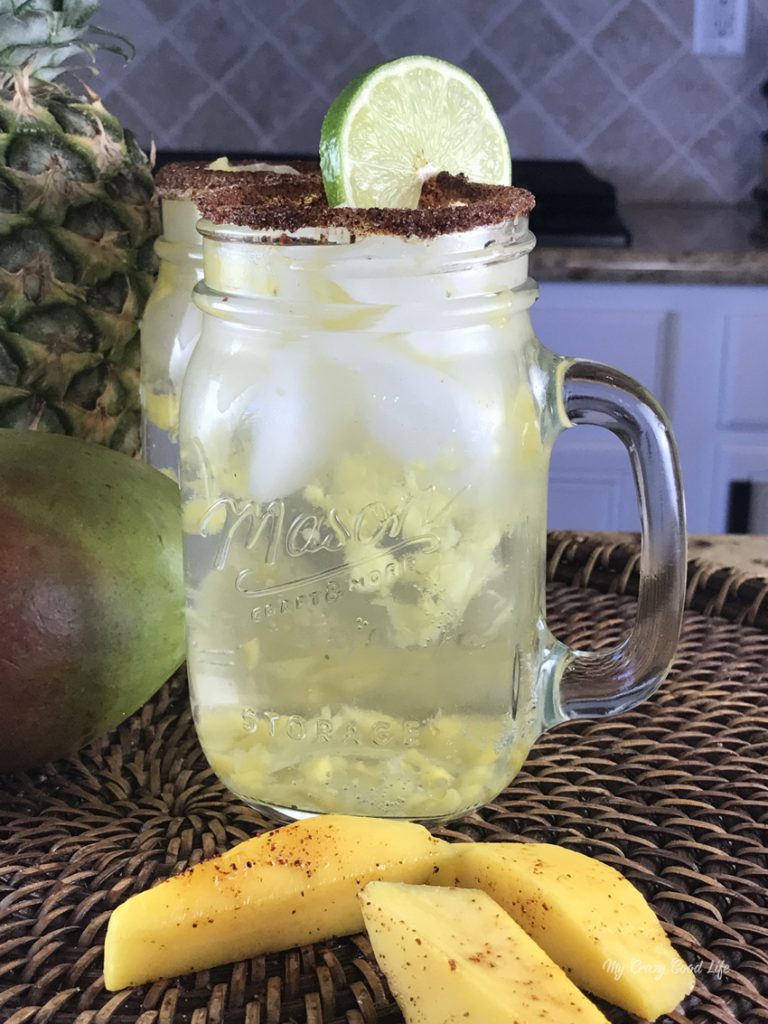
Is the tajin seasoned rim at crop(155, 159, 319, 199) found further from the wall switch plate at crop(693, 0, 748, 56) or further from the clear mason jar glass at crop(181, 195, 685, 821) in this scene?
the wall switch plate at crop(693, 0, 748, 56)

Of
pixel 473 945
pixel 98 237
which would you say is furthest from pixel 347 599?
pixel 98 237

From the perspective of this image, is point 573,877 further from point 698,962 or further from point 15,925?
point 15,925

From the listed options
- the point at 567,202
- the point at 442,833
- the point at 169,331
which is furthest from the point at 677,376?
the point at 442,833

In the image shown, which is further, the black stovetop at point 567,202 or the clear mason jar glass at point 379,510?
the black stovetop at point 567,202

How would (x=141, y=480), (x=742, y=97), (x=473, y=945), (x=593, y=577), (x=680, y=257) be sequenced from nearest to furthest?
1. (x=473, y=945)
2. (x=141, y=480)
3. (x=593, y=577)
4. (x=680, y=257)
5. (x=742, y=97)

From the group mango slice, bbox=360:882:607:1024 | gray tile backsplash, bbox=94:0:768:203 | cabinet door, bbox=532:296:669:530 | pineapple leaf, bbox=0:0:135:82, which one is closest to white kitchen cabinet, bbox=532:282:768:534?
cabinet door, bbox=532:296:669:530

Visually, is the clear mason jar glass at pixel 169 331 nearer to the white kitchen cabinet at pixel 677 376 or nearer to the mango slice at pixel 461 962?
the mango slice at pixel 461 962

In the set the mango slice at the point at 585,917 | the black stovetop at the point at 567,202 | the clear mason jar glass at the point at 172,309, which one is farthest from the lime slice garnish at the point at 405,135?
the black stovetop at the point at 567,202
